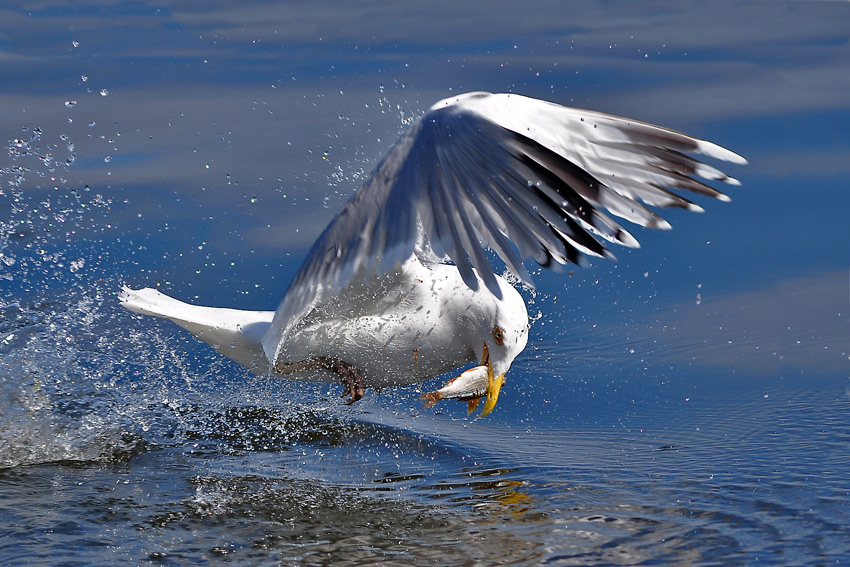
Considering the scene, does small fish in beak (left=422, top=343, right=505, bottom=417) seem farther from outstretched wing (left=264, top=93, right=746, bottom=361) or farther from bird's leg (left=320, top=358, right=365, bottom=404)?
outstretched wing (left=264, top=93, right=746, bottom=361)

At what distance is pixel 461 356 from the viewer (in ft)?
14.9

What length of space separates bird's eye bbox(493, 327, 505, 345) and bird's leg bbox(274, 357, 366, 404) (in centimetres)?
67

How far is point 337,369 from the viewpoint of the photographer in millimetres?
4586

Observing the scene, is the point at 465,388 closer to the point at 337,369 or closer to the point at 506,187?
the point at 337,369

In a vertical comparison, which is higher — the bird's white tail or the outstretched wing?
the outstretched wing

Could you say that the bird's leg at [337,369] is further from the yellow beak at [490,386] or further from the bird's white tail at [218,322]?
the yellow beak at [490,386]

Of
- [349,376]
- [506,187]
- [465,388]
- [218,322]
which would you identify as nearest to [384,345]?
[349,376]

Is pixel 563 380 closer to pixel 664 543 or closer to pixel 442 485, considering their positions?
pixel 442 485

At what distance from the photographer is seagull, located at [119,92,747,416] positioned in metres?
3.32

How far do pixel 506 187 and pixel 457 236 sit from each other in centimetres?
22

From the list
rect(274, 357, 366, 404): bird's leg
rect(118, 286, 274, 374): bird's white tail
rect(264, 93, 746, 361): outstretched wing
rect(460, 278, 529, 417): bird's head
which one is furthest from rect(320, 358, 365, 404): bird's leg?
Answer: rect(264, 93, 746, 361): outstretched wing

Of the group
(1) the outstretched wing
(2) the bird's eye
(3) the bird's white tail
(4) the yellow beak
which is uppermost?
(1) the outstretched wing

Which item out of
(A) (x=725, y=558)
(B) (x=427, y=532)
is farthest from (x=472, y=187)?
(A) (x=725, y=558)

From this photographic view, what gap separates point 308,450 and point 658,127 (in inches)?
80.8
